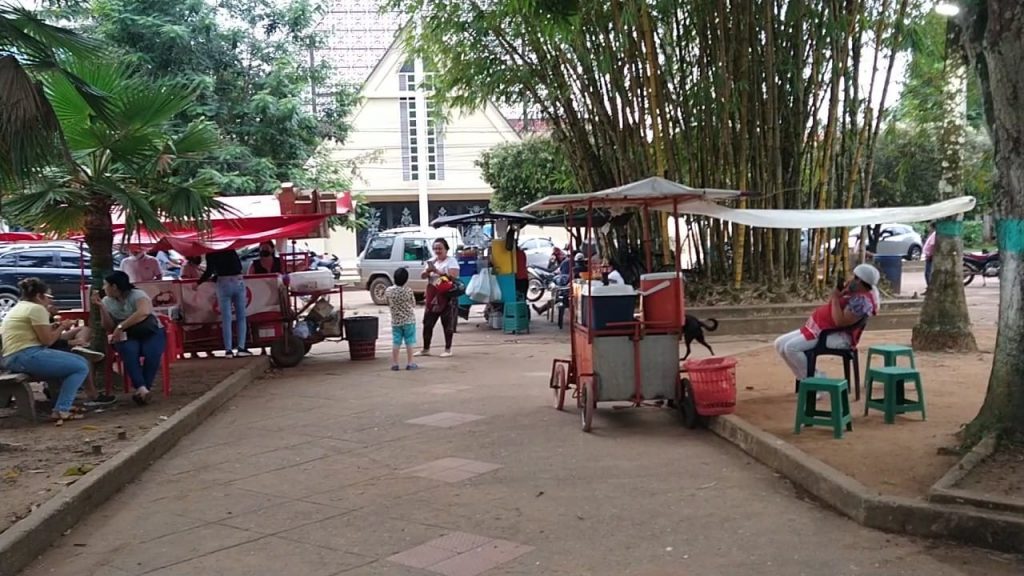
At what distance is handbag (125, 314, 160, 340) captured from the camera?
9013 millimetres

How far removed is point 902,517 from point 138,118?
791cm

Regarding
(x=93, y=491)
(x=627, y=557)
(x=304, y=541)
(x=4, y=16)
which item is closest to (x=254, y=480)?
(x=93, y=491)

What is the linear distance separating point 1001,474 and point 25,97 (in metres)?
6.95

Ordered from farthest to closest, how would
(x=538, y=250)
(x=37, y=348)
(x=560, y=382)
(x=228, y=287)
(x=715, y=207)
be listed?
(x=538, y=250) < (x=228, y=287) < (x=715, y=207) < (x=560, y=382) < (x=37, y=348)

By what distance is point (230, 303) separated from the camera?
11.9m

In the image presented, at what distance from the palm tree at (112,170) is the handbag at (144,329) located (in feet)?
3.12

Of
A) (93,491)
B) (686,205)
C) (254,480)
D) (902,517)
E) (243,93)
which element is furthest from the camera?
(243,93)

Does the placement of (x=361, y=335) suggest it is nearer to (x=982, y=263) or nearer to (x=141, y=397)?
(x=141, y=397)

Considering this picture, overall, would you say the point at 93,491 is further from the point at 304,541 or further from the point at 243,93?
the point at 243,93

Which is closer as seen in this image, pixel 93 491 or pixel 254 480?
pixel 93 491

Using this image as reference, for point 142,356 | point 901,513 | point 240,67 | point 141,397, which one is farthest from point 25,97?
point 240,67

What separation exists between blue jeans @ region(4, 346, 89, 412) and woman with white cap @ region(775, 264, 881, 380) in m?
6.52

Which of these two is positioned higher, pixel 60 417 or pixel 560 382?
pixel 560 382

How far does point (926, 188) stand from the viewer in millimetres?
31234
